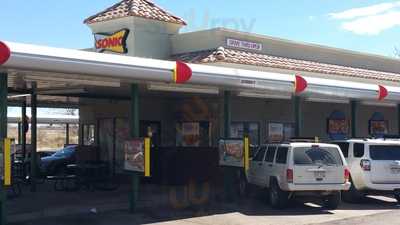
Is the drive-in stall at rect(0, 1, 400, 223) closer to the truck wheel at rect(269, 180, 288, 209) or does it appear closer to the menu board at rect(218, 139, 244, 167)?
the menu board at rect(218, 139, 244, 167)

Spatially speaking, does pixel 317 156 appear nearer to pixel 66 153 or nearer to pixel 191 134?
pixel 191 134

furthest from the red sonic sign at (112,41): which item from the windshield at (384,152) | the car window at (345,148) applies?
the windshield at (384,152)

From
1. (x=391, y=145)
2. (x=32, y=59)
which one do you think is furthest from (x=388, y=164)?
(x=32, y=59)

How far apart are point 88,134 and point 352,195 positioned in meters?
11.0

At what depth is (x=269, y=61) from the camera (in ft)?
68.4

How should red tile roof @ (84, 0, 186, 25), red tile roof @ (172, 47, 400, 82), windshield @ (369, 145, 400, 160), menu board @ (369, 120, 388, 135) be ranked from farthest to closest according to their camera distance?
1. menu board @ (369, 120, 388, 135)
2. red tile roof @ (84, 0, 186, 25)
3. red tile roof @ (172, 47, 400, 82)
4. windshield @ (369, 145, 400, 160)

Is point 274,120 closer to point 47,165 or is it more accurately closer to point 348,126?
point 348,126

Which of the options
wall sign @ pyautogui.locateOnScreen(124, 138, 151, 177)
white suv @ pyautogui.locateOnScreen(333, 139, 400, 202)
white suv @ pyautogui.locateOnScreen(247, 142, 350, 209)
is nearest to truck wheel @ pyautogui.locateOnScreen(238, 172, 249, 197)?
white suv @ pyautogui.locateOnScreen(247, 142, 350, 209)

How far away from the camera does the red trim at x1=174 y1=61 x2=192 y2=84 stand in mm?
13031

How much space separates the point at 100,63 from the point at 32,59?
1466 mm

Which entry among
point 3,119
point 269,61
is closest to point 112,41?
point 269,61

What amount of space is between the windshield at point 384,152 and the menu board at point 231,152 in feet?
11.5

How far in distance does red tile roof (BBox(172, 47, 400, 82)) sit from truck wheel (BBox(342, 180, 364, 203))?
213 inches

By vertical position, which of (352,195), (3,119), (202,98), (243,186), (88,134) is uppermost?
(202,98)
